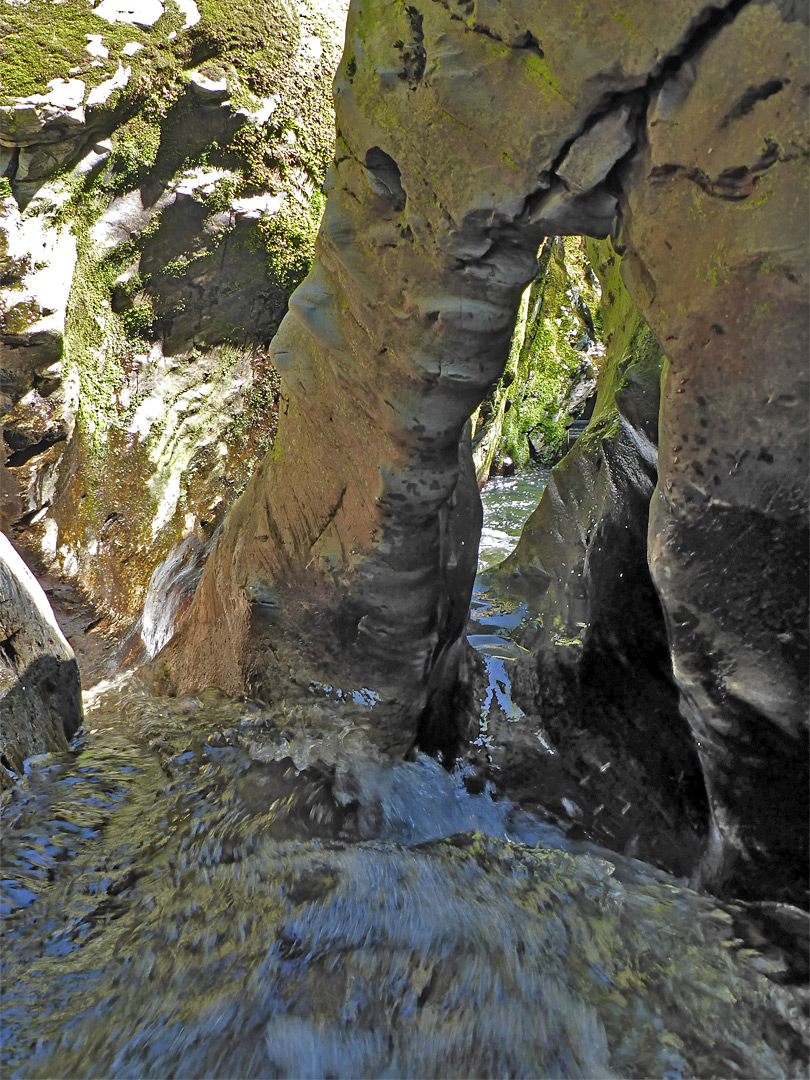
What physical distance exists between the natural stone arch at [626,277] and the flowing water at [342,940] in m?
0.34

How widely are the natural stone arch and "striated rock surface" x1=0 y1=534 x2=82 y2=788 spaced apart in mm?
1018

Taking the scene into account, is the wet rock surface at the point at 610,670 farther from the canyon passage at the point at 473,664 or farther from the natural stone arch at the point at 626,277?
the natural stone arch at the point at 626,277

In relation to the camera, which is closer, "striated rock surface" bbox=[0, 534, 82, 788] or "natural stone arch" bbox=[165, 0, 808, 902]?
"natural stone arch" bbox=[165, 0, 808, 902]

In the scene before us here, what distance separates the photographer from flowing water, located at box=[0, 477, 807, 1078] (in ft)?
5.13

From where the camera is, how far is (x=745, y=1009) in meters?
1.62

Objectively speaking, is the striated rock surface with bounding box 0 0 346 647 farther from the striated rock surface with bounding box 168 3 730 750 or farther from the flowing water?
the flowing water

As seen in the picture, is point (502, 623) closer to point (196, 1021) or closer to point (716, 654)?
point (716, 654)

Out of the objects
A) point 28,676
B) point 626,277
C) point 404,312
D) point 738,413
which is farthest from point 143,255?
point 738,413

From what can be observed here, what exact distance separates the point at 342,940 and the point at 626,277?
65.8 inches

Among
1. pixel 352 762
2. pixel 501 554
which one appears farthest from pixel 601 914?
pixel 501 554

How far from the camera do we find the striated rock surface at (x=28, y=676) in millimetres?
2416

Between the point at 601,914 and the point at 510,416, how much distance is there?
21.6 ft

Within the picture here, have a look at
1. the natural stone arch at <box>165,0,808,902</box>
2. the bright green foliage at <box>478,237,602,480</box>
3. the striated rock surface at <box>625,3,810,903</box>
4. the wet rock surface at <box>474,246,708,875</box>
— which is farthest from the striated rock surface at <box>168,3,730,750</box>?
the bright green foliage at <box>478,237,602,480</box>

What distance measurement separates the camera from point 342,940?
1.85m
